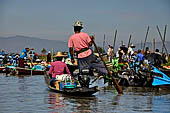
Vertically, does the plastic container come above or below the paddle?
below

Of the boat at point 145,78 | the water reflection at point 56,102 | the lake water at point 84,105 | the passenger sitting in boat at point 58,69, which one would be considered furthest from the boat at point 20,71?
the lake water at point 84,105

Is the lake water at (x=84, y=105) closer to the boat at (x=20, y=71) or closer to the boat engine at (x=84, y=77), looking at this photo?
the boat engine at (x=84, y=77)

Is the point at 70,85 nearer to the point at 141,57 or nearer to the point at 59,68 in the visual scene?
the point at 59,68

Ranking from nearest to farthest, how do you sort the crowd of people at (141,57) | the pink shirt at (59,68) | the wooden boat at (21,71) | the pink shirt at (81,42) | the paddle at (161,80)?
1. the pink shirt at (81,42)
2. the pink shirt at (59,68)
3. the paddle at (161,80)
4. the crowd of people at (141,57)
5. the wooden boat at (21,71)

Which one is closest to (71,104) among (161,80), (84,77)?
(84,77)

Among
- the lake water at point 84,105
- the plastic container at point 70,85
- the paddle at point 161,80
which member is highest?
the paddle at point 161,80

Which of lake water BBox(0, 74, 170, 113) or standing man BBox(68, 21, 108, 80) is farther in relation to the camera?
standing man BBox(68, 21, 108, 80)

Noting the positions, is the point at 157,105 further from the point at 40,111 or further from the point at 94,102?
the point at 40,111

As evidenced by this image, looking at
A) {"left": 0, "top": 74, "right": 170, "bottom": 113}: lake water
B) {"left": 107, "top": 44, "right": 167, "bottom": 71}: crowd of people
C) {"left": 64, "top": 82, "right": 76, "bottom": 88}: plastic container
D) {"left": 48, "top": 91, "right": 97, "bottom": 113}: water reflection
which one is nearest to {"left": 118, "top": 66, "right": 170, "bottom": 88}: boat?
{"left": 107, "top": 44, "right": 167, "bottom": 71}: crowd of people

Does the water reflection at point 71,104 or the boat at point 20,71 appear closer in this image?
the water reflection at point 71,104

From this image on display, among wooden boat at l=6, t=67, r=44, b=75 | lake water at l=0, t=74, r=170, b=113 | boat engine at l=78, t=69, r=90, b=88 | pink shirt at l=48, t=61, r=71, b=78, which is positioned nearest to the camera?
lake water at l=0, t=74, r=170, b=113

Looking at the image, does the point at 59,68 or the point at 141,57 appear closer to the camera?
the point at 59,68

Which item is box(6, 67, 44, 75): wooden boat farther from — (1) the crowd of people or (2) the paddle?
(2) the paddle

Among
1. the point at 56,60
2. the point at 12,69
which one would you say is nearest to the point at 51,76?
the point at 56,60
